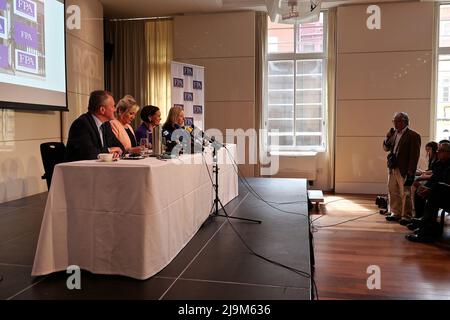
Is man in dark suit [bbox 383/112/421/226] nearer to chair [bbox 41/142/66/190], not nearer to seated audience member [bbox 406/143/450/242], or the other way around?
seated audience member [bbox 406/143/450/242]

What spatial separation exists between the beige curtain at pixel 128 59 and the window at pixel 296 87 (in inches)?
99.9

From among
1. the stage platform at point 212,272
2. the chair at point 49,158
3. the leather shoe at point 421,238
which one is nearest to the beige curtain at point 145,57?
the chair at point 49,158

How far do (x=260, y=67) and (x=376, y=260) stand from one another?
4642mm

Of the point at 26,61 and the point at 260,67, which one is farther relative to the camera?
the point at 260,67

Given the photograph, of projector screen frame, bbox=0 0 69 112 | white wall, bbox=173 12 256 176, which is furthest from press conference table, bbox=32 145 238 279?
white wall, bbox=173 12 256 176

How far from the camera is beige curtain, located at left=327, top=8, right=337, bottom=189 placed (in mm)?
6855

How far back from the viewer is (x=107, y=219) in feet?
6.68

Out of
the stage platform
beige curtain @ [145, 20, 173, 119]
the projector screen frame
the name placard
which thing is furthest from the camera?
beige curtain @ [145, 20, 173, 119]

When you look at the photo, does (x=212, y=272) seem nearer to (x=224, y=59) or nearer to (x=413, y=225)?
(x=413, y=225)

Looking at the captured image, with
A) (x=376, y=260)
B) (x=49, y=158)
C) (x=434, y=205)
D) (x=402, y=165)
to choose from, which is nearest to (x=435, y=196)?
(x=434, y=205)

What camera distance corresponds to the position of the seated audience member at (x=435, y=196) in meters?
3.93

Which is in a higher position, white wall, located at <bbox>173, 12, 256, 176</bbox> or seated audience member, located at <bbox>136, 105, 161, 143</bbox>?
white wall, located at <bbox>173, 12, 256, 176</bbox>

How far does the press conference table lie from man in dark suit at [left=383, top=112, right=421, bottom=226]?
359 cm

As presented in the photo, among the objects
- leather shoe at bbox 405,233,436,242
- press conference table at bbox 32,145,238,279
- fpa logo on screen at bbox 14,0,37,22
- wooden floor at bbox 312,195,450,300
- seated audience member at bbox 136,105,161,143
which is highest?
fpa logo on screen at bbox 14,0,37,22
